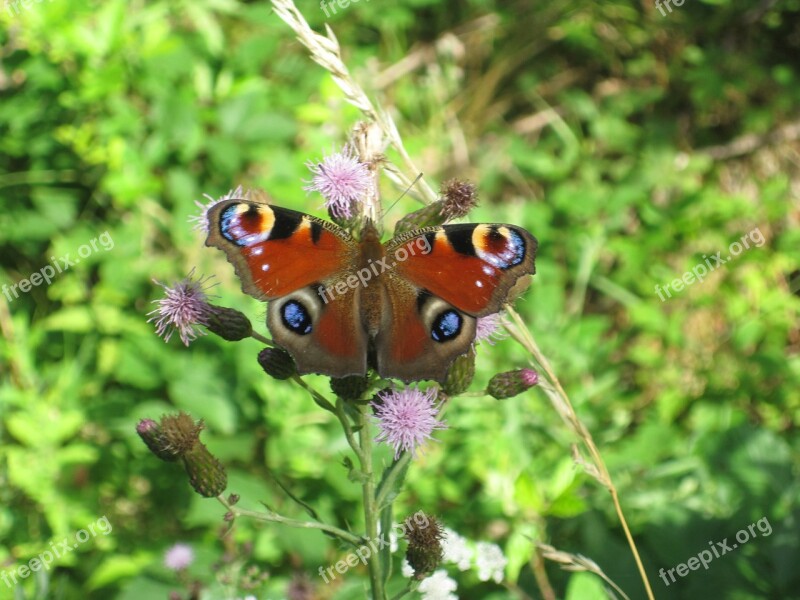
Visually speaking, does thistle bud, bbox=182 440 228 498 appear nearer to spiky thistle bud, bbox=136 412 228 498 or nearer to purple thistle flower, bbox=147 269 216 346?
spiky thistle bud, bbox=136 412 228 498

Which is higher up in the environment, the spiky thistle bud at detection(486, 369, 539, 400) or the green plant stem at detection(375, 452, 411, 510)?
the spiky thistle bud at detection(486, 369, 539, 400)

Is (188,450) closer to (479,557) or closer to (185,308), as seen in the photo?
(185,308)

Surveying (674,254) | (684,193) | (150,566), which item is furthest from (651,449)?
(150,566)

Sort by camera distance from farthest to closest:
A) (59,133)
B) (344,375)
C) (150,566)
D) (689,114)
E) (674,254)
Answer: (689,114) < (674,254) < (59,133) < (150,566) < (344,375)

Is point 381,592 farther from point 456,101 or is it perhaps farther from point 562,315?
point 456,101

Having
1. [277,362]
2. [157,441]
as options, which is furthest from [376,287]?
[157,441]

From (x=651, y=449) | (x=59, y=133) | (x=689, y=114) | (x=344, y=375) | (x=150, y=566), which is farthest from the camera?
(x=689, y=114)

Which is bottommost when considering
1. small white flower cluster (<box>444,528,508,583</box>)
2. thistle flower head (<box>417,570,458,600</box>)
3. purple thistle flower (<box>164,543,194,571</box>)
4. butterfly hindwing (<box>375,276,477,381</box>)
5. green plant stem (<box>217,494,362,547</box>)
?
purple thistle flower (<box>164,543,194,571</box>)

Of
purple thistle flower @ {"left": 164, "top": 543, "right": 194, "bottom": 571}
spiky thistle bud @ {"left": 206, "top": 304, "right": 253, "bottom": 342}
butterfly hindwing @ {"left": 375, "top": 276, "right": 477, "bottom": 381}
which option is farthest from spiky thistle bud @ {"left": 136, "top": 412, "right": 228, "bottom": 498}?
purple thistle flower @ {"left": 164, "top": 543, "right": 194, "bottom": 571}
